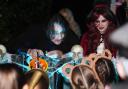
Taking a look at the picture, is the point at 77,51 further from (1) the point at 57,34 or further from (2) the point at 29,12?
(2) the point at 29,12

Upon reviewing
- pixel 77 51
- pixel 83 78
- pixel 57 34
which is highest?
pixel 57 34

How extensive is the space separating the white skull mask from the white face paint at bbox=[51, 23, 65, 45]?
0.12 m

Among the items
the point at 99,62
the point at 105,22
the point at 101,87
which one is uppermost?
the point at 105,22

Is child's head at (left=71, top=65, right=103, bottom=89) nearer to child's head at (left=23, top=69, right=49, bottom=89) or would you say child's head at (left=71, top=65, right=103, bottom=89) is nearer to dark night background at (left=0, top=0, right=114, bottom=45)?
child's head at (left=23, top=69, right=49, bottom=89)

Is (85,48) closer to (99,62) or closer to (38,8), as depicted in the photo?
(99,62)

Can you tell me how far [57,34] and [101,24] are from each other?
1.21 feet

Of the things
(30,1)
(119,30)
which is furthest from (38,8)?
(119,30)

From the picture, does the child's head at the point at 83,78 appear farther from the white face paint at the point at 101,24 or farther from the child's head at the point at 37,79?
the white face paint at the point at 101,24

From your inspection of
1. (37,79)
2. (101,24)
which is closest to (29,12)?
(101,24)

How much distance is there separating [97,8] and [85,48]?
0.35 meters

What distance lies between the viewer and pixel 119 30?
1062mm

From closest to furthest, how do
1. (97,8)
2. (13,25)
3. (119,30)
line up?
1. (119,30)
2. (97,8)
3. (13,25)

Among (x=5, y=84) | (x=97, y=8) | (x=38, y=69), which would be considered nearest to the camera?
(x=5, y=84)

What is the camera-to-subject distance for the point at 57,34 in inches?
113
